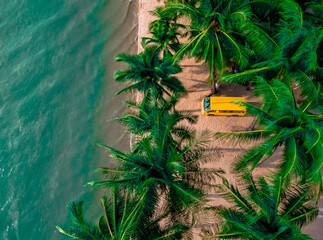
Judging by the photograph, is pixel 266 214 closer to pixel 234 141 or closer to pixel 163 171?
pixel 234 141

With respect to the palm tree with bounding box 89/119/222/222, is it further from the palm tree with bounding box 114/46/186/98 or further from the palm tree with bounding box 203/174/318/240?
the palm tree with bounding box 114/46/186/98

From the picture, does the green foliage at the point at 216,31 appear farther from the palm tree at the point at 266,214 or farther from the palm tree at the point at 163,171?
the palm tree at the point at 266,214

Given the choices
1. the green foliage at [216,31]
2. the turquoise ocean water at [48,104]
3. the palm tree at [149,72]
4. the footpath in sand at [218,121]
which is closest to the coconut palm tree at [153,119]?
the palm tree at [149,72]

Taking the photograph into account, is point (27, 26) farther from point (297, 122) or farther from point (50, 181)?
point (297, 122)

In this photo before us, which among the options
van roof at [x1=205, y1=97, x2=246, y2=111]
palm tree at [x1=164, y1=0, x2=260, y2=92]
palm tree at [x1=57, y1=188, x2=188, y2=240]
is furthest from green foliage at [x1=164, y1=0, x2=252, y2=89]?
palm tree at [x1=57, y1=188, x2=188, y2=240]

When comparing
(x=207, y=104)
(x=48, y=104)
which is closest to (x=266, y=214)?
(x=207, y=104)

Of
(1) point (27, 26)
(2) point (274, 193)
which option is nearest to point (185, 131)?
(2) point (274, 193)
